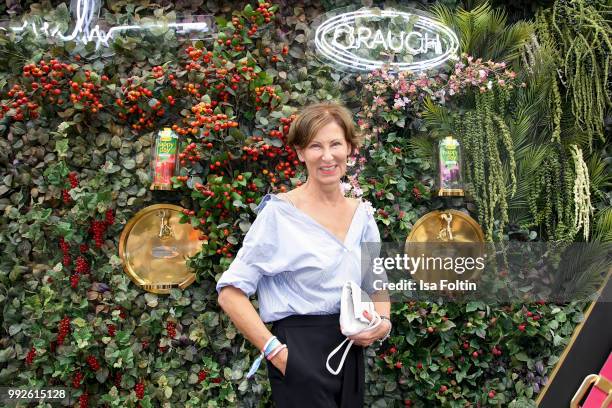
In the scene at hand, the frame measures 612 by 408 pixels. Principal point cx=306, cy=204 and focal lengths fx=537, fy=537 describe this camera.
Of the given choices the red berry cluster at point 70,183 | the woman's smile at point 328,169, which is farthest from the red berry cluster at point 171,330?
the woman's smile at point 328,169

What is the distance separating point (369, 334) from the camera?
163cm

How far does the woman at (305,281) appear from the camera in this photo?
5.15 ft

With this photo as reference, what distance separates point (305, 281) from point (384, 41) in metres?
1.83

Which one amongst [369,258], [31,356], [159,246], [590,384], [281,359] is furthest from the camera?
[159,246]

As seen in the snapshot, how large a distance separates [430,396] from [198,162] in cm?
169

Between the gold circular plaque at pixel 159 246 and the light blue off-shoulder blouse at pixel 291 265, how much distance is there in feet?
4.28

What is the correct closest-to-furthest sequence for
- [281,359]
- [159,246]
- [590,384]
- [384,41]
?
[281,359], [590,384], [159,246], [384,41]

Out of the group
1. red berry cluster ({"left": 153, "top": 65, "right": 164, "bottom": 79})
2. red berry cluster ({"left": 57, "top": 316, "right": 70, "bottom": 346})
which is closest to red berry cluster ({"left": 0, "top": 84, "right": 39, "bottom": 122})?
red berry cluster ({"left": 153, "top": 65, "right": 164, "bottom": 79})

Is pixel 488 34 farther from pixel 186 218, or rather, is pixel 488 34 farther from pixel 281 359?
pixel 281 359

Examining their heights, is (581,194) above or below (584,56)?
below

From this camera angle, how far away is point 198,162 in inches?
112

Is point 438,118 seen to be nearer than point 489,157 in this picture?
No

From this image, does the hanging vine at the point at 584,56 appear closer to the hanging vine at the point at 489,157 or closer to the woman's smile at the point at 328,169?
the hanging vine at the point at 489,157

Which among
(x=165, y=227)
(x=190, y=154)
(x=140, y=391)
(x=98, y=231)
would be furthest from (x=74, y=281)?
(x=190, y=154)
